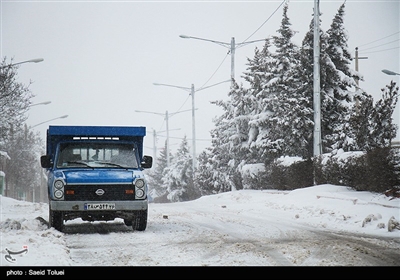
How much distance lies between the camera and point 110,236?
12.0m

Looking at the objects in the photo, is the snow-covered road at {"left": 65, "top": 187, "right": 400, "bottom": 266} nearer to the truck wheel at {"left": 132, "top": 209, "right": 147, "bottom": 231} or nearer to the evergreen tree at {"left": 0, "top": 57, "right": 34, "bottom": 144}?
the truck wheel at {"left": 132, "top": 209, "right": 147, "bottom": 231}

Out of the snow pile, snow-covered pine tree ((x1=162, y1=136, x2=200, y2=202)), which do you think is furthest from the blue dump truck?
snow-covered pine tree ((x1=162, y1=136, x2=200, y2=202))

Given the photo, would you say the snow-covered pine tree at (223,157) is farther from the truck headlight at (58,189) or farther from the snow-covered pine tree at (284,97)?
the truck headlight at (58,189)

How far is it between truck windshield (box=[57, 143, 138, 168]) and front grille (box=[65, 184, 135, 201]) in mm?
867

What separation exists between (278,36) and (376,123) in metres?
16.0

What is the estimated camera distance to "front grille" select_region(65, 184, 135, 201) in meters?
12.1

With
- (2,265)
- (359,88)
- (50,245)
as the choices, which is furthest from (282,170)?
(2,265)

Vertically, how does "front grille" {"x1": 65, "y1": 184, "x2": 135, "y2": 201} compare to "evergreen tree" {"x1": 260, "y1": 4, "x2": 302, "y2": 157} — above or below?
below

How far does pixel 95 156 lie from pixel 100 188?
1.30m

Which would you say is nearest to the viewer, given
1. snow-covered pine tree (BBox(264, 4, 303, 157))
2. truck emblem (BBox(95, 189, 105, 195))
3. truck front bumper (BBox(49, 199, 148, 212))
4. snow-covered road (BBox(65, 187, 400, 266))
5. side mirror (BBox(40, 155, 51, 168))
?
snow-covered road (BBox(65, 187, 400, 266))

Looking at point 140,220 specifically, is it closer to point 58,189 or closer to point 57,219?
point 57,219

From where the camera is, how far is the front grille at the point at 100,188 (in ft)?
39.8

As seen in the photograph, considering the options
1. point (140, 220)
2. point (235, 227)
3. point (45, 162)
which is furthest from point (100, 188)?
point (235, 227)

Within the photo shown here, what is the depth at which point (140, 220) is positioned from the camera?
12.9m
